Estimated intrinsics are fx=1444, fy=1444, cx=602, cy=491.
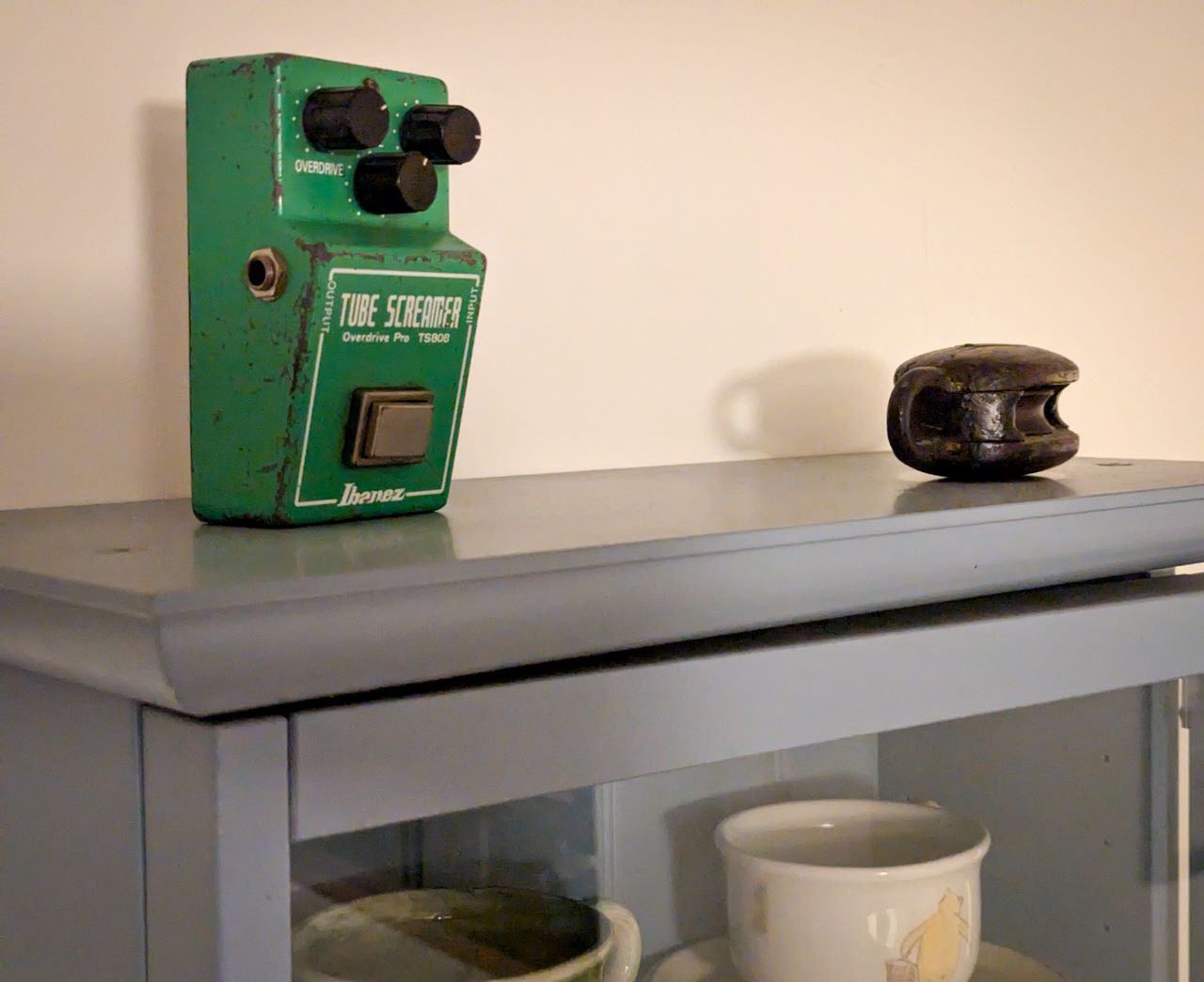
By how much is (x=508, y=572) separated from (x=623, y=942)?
0.20 m

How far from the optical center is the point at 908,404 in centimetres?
79

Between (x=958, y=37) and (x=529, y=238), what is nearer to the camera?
(x=529, y=238)

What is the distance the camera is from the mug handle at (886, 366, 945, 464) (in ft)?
2.57

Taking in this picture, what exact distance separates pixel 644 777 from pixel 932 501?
0.70 feet

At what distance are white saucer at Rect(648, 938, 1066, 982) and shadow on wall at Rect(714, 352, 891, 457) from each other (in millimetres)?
444

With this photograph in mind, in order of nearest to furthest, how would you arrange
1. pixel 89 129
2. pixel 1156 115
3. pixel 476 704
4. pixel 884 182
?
pixel 476 704, pixel 89 129, pixel 884 182, pixel 1156 115

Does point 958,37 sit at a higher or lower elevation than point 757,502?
higher

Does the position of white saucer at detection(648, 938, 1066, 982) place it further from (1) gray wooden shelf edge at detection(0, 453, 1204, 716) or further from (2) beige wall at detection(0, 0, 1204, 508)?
(2) beige wall at detection(0, 0, 1204, 508)

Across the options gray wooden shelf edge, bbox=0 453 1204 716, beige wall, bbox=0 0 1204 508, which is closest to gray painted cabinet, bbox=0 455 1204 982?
gray wooden shelf edge, bbox=0 453 1204 716

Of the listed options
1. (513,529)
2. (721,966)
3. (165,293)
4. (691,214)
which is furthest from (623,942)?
(691,214)

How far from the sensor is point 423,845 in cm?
49

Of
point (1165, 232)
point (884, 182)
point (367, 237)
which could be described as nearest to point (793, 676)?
point (367, 237)

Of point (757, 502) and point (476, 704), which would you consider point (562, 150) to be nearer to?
point (757, 502)

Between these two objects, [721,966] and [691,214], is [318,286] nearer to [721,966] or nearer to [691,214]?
[721,966]
